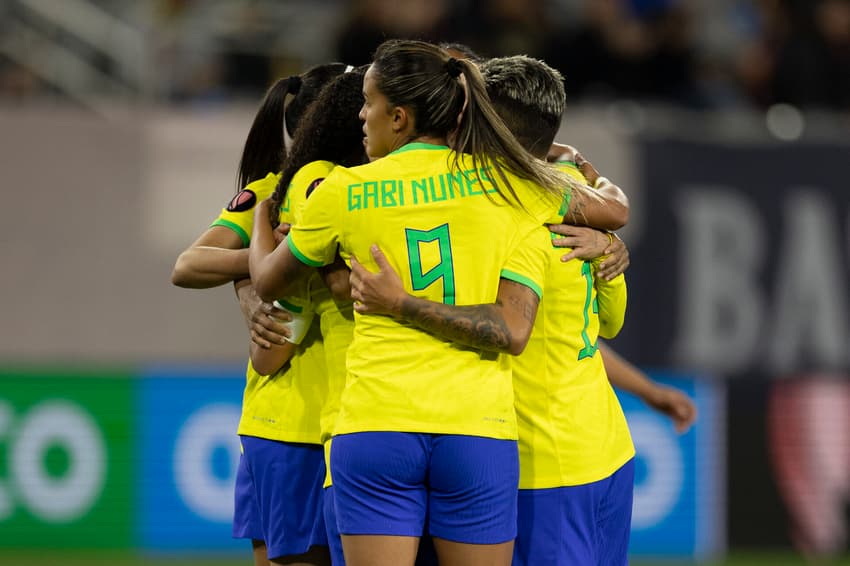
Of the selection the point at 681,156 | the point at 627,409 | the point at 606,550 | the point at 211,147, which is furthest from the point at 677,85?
the point at 606,550

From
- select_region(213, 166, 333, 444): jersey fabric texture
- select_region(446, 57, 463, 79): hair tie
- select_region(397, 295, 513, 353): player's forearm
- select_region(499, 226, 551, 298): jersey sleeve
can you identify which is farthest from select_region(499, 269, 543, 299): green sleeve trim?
select_region(213, 166, 333, 444): jersey fabric texture

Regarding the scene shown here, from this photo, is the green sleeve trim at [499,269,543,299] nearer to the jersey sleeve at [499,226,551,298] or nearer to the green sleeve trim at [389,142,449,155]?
the jersey sleeve at [499,226,551,298]

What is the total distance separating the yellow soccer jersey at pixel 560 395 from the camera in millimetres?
3885

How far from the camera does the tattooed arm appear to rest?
353 cm

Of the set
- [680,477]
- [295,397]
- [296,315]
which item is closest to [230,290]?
[680,477]

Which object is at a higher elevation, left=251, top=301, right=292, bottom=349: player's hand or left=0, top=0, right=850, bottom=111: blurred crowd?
left=0, top=0, right=850, bottom=111: blurred crowd

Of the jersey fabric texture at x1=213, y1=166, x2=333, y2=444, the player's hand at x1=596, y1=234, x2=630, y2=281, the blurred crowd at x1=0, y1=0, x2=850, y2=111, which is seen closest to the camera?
the player's hand at x1=596, y1=234, x2=630, y2=281

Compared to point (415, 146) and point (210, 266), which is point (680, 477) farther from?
point (415, 146)

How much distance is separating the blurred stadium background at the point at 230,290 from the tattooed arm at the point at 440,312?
4963mm

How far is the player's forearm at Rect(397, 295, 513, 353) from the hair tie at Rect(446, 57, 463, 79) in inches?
23.9

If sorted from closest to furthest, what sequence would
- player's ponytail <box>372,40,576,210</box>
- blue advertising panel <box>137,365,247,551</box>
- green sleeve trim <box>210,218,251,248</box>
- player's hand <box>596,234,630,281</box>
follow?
1. player's ponytail <box>372,40,576,210</box>
2. player's hand <box>596,234,630,281</box>
3. green sleeve trim <box>210,218,251,248</box>
4. blue advertising panel <box>137,365,247,551</box>

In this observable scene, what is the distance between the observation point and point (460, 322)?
353cm

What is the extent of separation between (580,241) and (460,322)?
Answer: 55 cm

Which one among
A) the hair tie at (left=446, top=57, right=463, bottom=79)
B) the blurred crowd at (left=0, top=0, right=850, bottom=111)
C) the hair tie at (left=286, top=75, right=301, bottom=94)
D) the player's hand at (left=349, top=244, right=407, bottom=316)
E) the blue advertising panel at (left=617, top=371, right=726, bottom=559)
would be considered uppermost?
the blurred crowd at (left=0, top=0, right=850, bottom=111)
